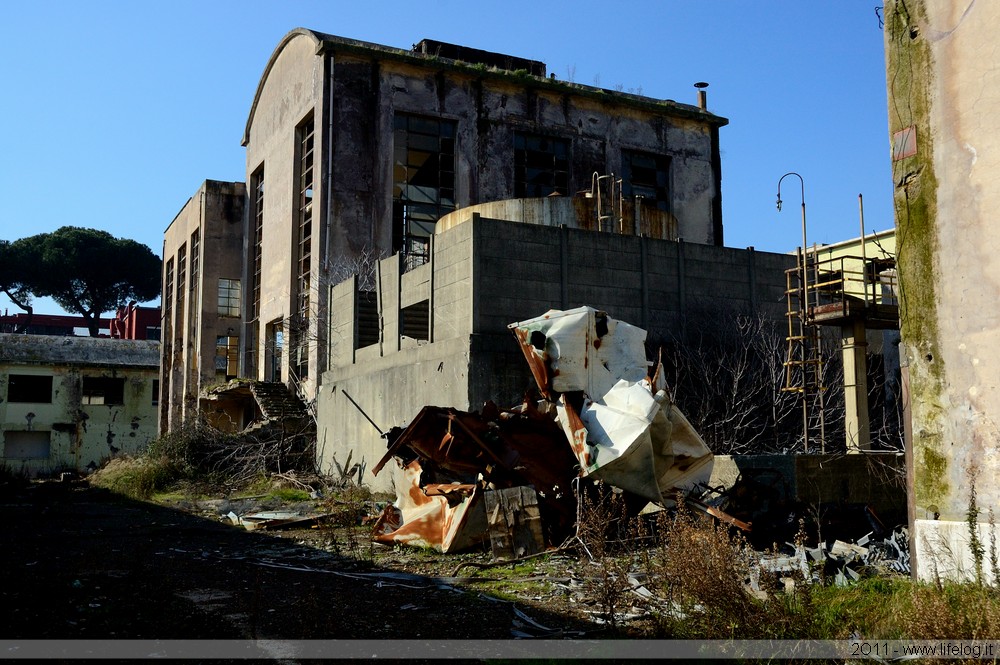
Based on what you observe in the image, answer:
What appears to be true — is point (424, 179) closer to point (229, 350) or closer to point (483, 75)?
point (483, 75)

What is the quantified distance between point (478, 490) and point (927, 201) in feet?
20.5

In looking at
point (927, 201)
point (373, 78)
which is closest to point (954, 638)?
point (927, 201)

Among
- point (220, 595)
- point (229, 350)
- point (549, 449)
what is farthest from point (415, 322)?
point (229, 350)

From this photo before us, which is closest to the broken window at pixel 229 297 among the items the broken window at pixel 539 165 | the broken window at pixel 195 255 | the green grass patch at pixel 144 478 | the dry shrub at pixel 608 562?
the broken window at pixel 195 255

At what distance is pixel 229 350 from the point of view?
34844 millimetres

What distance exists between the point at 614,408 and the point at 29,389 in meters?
38.1

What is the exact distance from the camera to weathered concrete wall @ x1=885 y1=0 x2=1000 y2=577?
269 inches

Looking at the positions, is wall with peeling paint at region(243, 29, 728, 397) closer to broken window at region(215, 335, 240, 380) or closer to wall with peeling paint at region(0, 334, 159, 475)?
broken window at region(215, 335, 240, 380)

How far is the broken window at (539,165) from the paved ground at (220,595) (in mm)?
17181

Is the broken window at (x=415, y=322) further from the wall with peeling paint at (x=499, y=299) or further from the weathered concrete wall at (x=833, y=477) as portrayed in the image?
the weathered concrete wall at (x=833, y=477)

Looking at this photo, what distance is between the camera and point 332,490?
20734 millimetres

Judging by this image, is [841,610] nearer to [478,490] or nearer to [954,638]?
[954,638]

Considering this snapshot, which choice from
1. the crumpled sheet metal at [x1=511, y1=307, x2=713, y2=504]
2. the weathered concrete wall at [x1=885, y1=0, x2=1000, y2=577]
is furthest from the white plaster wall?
the crumpled sheet metal at [x1=511, y1=307, x2=713, y2=504]

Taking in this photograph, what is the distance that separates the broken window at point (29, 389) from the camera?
137 ft
